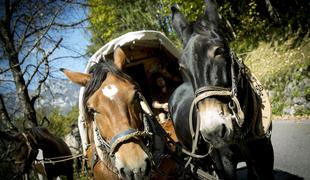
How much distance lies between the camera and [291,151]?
6.45 meters

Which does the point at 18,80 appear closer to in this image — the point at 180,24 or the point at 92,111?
the point at 92,111

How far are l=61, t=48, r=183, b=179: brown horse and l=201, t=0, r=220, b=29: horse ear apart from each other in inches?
42.2

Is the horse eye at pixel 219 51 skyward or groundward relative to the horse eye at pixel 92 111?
skyward

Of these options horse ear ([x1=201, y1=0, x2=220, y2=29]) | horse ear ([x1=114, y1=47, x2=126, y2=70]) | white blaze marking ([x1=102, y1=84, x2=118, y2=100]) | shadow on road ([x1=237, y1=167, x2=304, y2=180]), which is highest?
horse ear ([x1=201, y1=0, x2=220, y2=29])

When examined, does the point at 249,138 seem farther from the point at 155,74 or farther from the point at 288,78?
the point at 288,78

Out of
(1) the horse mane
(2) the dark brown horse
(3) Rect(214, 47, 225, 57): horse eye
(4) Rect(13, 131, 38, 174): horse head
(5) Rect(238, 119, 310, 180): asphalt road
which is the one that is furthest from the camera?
(4) Rect(13, 131, 38, 174): horse head

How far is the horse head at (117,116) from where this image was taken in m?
2.73

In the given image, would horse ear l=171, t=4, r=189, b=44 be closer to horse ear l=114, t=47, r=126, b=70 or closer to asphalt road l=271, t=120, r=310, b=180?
horse ear l=114, t=47, r=126, b=70

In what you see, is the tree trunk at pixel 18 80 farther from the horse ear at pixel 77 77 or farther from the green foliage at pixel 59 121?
the green foliage at pixel 59 121

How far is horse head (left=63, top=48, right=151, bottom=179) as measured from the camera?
2.73 metres

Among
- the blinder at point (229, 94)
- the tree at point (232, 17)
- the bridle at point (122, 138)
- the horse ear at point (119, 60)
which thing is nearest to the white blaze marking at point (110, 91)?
the bridle at point (122, 138)

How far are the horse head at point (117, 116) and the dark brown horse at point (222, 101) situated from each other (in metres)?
0.61

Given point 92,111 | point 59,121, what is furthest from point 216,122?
point 59,121

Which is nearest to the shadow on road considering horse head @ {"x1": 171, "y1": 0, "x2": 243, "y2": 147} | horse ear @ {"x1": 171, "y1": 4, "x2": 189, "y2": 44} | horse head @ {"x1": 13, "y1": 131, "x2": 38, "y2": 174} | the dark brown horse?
the dark brown horse
